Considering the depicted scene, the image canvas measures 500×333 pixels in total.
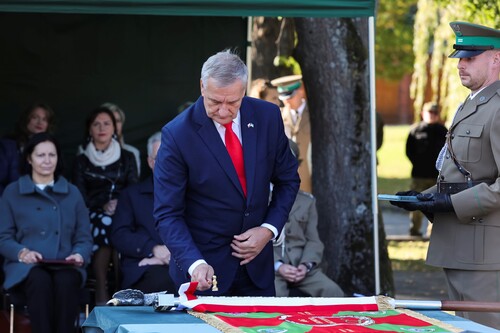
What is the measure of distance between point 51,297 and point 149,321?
262 centimetres

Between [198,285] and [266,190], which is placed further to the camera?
[266,190]

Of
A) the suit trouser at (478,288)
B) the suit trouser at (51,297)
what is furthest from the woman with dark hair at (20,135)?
the suit trouser at (478,288)

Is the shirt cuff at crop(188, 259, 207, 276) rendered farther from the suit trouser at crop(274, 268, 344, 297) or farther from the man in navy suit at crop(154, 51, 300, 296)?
the suit trouser at crop(274, 268, 344, 297)

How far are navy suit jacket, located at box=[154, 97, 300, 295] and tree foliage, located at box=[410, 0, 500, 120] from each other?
513cm

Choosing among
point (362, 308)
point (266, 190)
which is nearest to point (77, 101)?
point (266, 190)

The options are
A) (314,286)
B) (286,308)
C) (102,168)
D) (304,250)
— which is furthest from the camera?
(102,168)

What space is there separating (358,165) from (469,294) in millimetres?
3350

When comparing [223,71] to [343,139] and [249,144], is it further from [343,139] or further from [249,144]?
[343,139]

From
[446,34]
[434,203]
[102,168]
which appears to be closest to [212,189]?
[434,203]

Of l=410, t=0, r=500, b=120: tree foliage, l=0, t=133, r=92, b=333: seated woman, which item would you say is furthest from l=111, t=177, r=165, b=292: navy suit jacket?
l=410, t=0, r=500, b=120: tree foliage

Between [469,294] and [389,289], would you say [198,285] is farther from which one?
[389,289]

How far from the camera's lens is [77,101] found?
26.6ft

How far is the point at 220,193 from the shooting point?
4.56 metres

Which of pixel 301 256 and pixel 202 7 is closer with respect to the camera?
pixel 202 7
